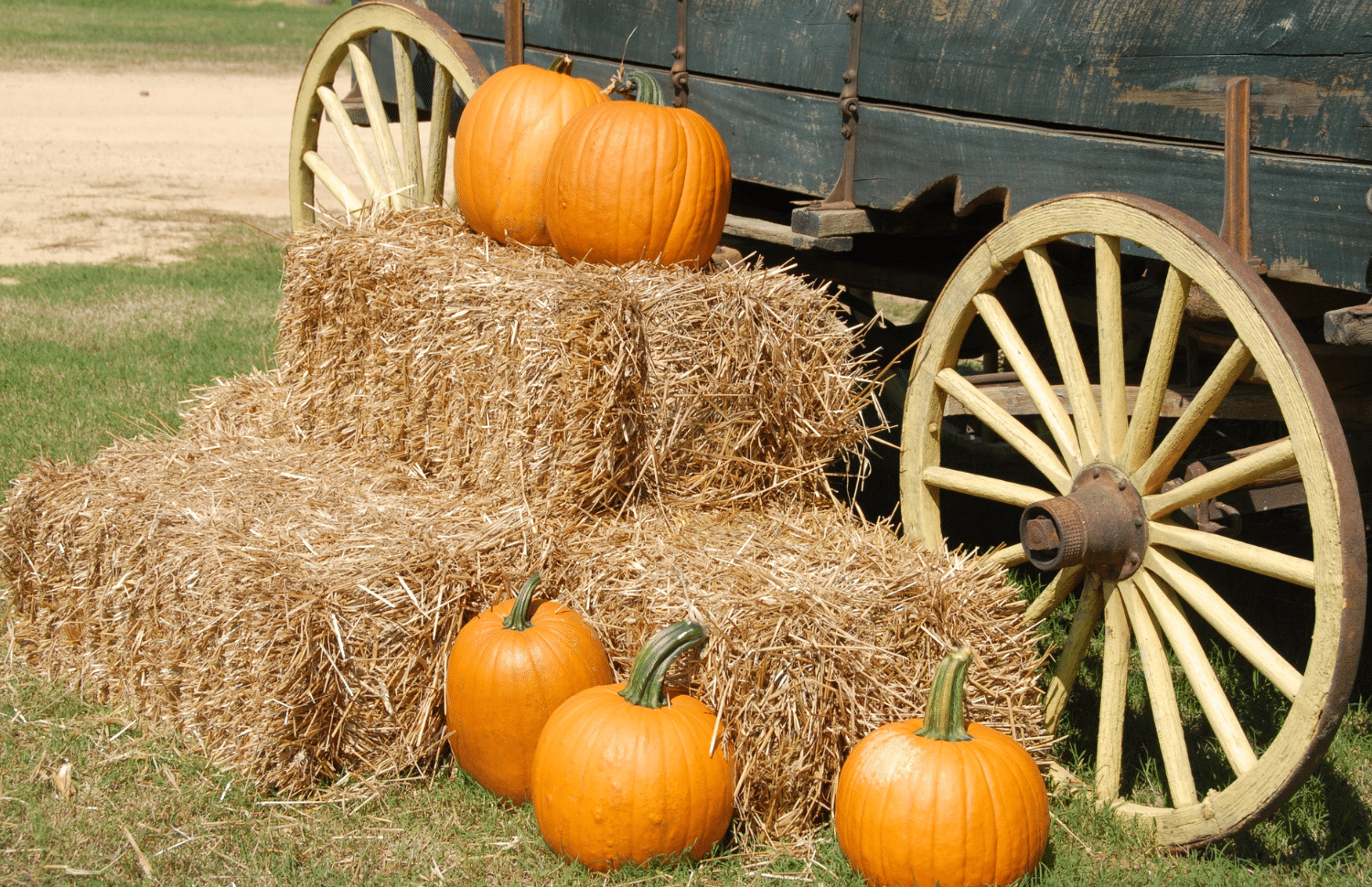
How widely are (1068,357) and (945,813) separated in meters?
1.15

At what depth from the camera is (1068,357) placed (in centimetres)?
292

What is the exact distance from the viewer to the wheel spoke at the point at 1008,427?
9.66 ft

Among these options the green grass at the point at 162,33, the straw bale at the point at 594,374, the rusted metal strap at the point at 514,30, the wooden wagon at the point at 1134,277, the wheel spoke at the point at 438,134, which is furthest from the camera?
the green grass at the point at 162,33

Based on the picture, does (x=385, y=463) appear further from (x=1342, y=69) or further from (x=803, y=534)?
(x=1342, y=69)

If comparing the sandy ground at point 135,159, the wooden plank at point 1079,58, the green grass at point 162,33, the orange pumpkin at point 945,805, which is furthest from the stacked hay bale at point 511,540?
the green grass at point 162,33

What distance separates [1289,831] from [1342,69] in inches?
67.1

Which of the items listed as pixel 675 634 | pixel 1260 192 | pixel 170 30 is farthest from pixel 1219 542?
pixel 170 30

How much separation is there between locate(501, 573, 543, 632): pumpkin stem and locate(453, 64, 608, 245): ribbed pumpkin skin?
1.41 m

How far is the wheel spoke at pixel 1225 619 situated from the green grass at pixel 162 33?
19.9 metres

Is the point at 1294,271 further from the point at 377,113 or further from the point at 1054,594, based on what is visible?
the point at 377,113

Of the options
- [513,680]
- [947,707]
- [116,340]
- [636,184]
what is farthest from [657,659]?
[116,340]

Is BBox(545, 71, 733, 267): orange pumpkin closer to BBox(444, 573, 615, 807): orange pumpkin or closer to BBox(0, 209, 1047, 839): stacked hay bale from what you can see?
BBox(0, 209, 1047, 839): stacked hay bale

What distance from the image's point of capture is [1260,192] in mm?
2574

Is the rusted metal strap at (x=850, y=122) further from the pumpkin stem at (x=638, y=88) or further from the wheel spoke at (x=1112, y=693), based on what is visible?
the wheel spoke at (x=1112, y=693)
